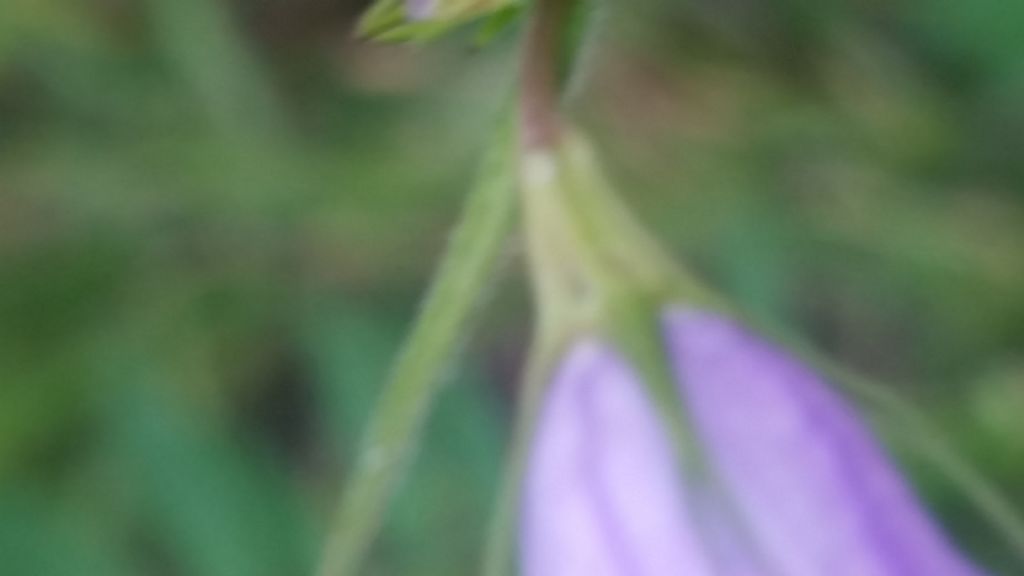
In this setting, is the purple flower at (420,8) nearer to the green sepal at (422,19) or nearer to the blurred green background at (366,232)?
the green sepal at (422,19)

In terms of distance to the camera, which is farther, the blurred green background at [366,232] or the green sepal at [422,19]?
the blurred green background at [366,232]

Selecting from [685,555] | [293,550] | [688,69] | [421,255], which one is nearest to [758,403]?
[685,555]

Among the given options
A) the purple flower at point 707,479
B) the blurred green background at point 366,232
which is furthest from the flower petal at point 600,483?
the blurred green background at point 366,232

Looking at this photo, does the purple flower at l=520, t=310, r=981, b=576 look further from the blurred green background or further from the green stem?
the blurred green background

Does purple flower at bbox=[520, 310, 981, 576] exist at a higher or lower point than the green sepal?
lower

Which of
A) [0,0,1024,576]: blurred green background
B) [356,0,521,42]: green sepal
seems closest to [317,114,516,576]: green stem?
[356,0,521,42]: green sepal

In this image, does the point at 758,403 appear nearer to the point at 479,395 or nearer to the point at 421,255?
the point at 479,395

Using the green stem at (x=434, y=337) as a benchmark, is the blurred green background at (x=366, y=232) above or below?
below
